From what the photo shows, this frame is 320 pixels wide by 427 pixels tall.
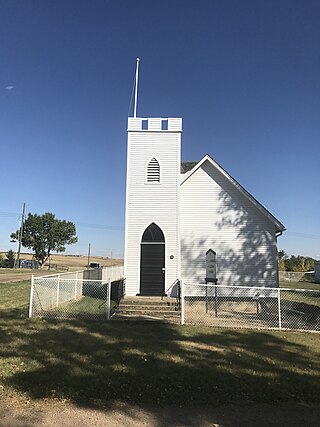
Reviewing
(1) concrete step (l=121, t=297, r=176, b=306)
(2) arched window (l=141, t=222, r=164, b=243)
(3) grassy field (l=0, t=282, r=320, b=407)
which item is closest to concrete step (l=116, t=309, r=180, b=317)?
(1) concrete step (l=121, t=297, r=176, b=306)

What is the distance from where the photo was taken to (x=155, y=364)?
279 inches

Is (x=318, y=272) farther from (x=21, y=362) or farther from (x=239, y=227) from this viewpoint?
(x=21, y=362)

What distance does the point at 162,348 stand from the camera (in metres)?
8.38

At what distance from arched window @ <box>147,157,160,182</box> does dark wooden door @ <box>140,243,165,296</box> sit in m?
3.06

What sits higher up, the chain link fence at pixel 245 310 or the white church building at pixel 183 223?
the white church building at pixel 183 223

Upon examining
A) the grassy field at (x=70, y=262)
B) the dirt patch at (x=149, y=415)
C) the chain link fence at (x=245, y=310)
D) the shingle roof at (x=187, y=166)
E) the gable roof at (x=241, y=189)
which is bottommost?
the dirt patch at (x=149, y=415)

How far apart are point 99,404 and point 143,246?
10.8 meters

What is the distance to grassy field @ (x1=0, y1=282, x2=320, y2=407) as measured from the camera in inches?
218

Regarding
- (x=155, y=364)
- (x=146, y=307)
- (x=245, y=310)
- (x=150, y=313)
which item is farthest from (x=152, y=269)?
(x=155, y=364)

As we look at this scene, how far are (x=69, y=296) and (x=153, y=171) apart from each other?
7.05 m

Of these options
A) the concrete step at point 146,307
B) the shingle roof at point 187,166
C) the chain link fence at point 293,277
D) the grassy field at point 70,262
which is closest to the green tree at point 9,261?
the grassy field at point 70,262

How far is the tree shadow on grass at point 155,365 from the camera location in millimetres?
5500

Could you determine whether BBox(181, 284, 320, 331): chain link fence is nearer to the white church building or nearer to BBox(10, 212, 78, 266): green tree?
the white church building

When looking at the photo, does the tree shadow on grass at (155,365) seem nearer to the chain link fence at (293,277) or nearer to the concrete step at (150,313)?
the concrete step at (150,313)
